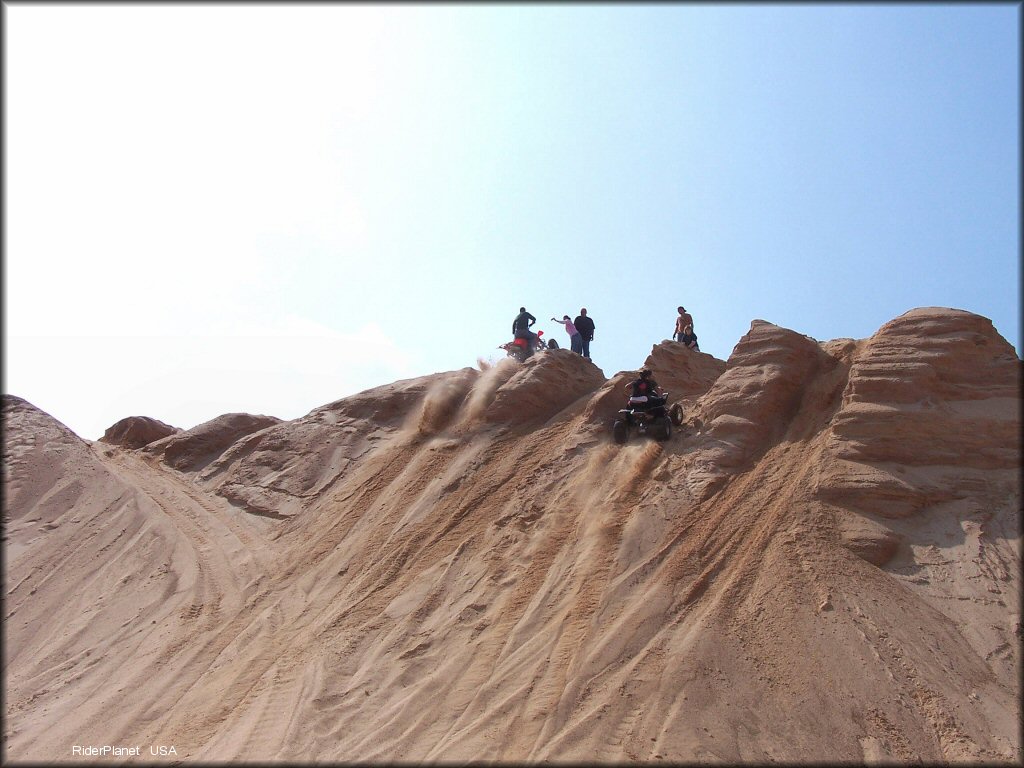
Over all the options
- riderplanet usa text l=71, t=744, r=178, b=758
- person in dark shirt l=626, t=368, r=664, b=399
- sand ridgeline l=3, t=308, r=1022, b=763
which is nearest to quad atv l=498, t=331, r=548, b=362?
sand ridgeline l=3, t=308, r=1022, b=763

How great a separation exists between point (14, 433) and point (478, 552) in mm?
11474

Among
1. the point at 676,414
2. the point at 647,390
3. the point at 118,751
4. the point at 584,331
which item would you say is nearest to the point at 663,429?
the point at 676,414

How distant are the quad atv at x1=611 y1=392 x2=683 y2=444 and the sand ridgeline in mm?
286

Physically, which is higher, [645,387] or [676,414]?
[645,387]

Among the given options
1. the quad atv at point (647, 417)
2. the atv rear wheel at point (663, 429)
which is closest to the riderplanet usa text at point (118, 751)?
the quad atv at point (647, 417)

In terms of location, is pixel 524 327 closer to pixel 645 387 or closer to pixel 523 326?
pixel 523 326

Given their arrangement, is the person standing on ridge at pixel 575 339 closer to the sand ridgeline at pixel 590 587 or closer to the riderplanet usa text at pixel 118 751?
the sand ridgeline at pixel 590 587

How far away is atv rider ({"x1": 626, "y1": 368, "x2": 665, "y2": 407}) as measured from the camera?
12000mm

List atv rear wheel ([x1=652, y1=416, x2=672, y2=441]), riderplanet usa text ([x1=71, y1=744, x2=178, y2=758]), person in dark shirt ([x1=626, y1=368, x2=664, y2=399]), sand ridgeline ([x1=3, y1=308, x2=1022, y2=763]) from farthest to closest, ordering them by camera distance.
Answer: person in dark shirt ([x1=626, y1=368, x2=664, y2=399]) → atv rear wheel ([x1=652, y1=416, x2=672, y2=441]) → riderplanet usa text ([x1=71, y1=744, x2=178, y2=758]) → sand ridgeline ([x1=3, y1=308, x2=1022, y2=763])

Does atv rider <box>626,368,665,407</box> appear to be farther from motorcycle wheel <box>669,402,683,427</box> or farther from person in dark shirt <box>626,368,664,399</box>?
motorcycle wheel <box>669,402,683,427</box>

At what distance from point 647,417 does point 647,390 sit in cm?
51

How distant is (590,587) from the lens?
881 centimetres

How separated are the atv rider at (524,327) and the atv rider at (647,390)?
608 centimetres

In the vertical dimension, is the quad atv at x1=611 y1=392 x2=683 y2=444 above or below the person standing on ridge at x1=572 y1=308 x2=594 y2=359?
below
